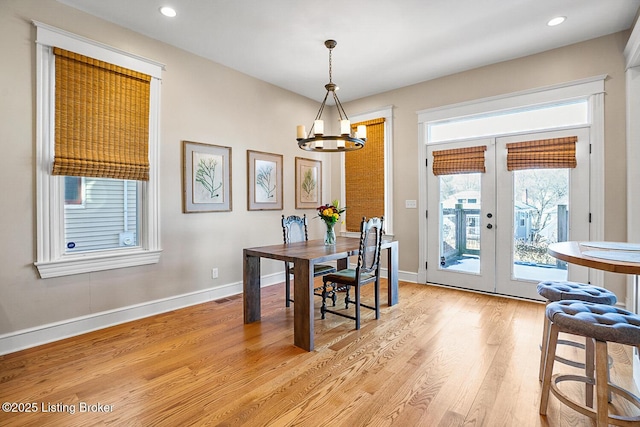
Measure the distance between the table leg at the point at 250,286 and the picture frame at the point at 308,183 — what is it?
6.85 feet

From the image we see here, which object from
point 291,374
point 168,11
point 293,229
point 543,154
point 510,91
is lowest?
point 291,374

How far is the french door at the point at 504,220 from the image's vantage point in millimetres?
3588

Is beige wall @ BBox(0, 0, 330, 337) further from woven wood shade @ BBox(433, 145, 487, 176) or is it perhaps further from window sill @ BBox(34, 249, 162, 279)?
woven wood shade @ BBox(433, 145, 487, 176)

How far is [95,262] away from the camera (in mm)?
2977

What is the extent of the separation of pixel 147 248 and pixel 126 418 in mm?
1943

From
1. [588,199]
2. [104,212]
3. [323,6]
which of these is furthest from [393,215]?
[104,212]

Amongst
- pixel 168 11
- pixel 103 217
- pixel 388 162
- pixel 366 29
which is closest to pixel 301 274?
pixel 103 217

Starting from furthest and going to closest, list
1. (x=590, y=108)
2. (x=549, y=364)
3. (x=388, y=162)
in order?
(x=388, y=162) < (x=590, y=108) < (x=549, y=364)

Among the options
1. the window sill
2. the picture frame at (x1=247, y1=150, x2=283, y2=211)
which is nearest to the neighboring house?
the picture frame at (x1=247, y1=150, x2=283, y2=211)

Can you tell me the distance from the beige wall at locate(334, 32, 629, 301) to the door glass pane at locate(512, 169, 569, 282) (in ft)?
1.31

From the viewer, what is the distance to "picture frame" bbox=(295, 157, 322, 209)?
5.15 metres

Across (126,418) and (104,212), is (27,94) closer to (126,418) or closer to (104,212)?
(104,212)

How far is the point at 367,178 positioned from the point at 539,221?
2487mm

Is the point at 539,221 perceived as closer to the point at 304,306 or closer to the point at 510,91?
the point at 510,91
